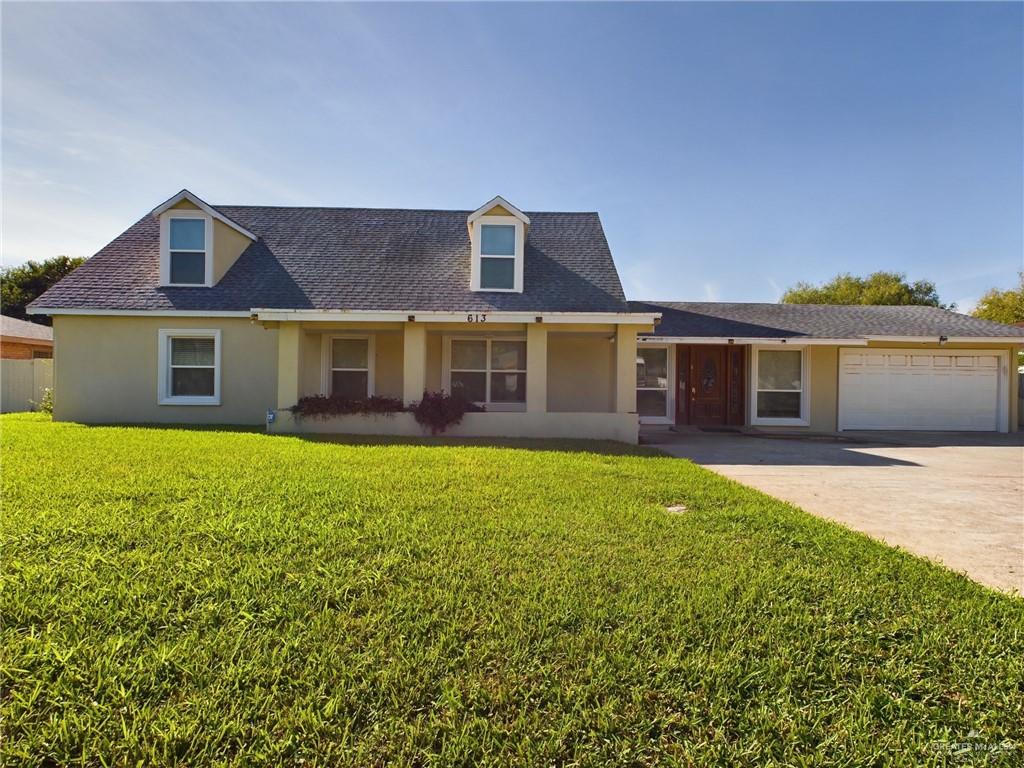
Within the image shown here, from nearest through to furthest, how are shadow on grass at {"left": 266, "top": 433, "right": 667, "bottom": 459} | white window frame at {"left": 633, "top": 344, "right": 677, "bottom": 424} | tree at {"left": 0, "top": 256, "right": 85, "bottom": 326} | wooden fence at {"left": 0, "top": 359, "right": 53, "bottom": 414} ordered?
shadow on grass at {"left": 266, "top": 433, "right": 667, "bottom": 459}
white window frame at {"left": 633, "top": 344, "right": 677, "bottom": 424}
wooden fence at {"left": 0, "top": 359, "right": 53, "bottom": 414}
tree at {"left": 0, "top": 256, "right": 85, "bottom": 326}

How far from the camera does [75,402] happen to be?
12.6 metres

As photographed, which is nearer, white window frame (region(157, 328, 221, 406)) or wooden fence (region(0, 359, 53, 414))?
white window frame (region(157, 328, 221, 406))

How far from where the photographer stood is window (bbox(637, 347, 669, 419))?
50.5ft

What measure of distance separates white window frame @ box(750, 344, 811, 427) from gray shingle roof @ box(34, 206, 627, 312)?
558 cm

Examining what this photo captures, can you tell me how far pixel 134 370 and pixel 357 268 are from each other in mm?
6382

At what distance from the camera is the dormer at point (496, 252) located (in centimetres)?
1255

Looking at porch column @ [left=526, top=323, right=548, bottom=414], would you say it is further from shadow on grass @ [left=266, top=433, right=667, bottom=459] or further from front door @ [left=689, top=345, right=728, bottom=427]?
front door @ [left=689, top=345, right=728, bottom=427]

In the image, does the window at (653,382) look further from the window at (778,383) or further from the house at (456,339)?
the window at (778,383)

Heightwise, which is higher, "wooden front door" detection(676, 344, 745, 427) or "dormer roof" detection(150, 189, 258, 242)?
"dormer roof" detection(150, 189, 258, 242)

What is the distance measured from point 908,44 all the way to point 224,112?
14854mm

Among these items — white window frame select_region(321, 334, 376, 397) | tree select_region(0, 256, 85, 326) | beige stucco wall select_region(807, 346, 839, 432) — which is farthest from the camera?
tree select_region(0, 256, 85, 326)

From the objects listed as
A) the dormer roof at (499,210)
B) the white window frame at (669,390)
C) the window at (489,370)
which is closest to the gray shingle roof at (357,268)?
the dormer roof at (499,210)

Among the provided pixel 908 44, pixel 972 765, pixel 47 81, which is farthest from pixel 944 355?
pixel 47 81

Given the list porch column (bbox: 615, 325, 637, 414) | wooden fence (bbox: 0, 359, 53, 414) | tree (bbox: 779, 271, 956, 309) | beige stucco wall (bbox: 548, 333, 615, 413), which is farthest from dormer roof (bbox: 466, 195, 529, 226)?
tree (bbox: 779, 271, 956, 309)
